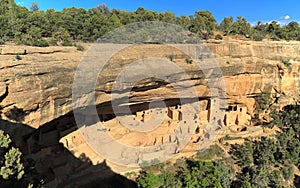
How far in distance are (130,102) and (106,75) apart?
3.48 metres

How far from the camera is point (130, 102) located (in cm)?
1245

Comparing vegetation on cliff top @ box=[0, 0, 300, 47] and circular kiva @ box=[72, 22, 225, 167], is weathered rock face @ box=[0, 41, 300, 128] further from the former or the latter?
vegetation on cliff top @ box=[0, 0, 300, 47]

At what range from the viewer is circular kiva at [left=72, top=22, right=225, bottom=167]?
9157mm

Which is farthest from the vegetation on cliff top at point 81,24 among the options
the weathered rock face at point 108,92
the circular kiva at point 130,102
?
the weathered rock face at point 108,92

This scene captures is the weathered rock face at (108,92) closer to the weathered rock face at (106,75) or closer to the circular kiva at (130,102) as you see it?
the weathered rock face at (106,75)

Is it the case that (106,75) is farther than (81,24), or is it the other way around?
(81,24)

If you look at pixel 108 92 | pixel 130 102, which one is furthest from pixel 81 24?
pixel 108 92

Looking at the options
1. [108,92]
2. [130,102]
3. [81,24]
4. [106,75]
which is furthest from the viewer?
[81,24]

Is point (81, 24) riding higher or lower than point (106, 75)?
higher

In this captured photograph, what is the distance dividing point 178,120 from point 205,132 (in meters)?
1.81

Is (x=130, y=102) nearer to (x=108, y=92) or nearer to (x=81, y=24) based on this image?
(x=108, y=92)

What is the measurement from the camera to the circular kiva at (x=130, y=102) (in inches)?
361

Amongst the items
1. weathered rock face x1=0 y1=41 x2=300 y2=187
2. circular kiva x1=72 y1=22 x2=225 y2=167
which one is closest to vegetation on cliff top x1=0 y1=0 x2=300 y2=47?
circular kiva x1=72 y1=22 x2=225 y2=167

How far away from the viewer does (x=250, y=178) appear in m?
12.3
